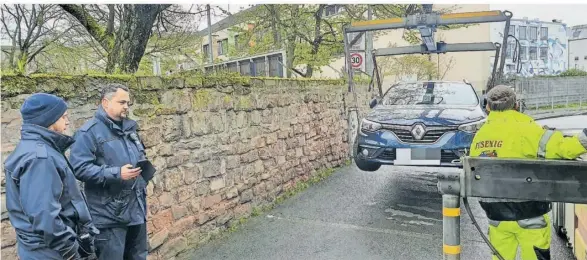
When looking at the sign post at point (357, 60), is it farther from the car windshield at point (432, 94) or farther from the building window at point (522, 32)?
the building window at point (522, 32)

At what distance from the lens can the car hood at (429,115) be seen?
20.8 feet

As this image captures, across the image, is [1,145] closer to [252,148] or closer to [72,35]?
[252,148]

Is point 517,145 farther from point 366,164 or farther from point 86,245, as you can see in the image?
point 366,164

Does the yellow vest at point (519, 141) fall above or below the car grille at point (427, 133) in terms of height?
above

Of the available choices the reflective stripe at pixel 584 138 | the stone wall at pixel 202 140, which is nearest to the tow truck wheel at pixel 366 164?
the stone wall at pixel 202 140

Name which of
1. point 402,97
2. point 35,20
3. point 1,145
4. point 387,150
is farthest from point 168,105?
point 35,20

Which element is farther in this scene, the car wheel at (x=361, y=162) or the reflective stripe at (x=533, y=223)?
the car wheel at (x=361, y=162)

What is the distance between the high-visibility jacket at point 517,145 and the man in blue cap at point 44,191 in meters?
2.64

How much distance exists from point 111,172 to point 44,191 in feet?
2.38

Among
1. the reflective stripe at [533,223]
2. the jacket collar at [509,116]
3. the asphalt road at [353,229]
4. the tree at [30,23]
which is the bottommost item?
the asphalt road at [353,229]

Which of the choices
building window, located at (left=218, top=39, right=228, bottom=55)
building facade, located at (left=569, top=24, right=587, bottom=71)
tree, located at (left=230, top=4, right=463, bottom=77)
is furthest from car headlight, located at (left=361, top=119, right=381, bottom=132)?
building facade, located at (left=569, top=24, right=587, bottom=71)

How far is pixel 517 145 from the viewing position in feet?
10.8

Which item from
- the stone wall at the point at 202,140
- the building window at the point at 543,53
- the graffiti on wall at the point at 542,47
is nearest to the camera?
the stone wall at the point at 202,140

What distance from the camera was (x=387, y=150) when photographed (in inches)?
254
